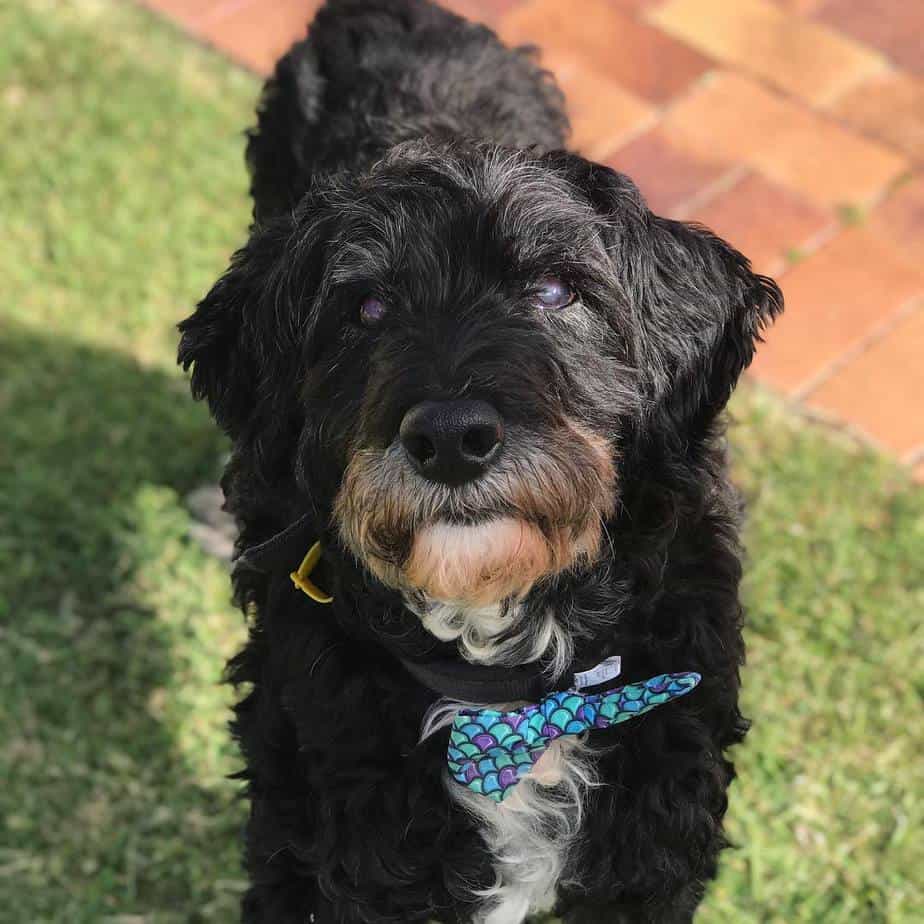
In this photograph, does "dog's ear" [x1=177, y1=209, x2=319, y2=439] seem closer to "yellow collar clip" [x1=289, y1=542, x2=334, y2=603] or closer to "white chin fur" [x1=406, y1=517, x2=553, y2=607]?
"yellow collar clip" [x1=289, y1=542, x2=334, y2=603]

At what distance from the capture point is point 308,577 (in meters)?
2.67

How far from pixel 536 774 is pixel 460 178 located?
107 centimetres

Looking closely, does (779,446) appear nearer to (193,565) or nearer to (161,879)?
(193,565)

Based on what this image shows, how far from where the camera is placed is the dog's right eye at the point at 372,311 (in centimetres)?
241

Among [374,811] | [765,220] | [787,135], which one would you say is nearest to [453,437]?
[374,811]

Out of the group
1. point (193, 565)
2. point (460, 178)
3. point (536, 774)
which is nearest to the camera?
point (460, 178)

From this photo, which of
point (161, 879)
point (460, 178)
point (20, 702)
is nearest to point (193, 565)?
point (20, 702)

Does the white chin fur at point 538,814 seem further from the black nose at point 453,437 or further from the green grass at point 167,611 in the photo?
the green grass at point 167,611

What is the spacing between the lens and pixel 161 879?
11.3ft

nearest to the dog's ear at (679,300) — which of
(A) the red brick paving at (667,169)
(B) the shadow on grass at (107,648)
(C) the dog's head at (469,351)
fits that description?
(C) the dog's head at (469,351)

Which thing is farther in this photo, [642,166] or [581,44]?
[581,44]

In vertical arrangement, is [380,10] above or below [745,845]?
above

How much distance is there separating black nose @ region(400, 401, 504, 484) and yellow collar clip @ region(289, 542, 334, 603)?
443 millimetres

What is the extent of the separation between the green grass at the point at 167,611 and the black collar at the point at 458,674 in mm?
1091
